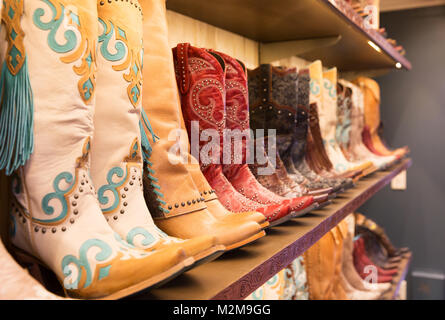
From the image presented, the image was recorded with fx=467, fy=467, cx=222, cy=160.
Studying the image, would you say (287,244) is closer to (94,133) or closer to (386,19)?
(94,133)

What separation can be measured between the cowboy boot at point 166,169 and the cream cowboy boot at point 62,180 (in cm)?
17

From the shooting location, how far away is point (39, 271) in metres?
0.57

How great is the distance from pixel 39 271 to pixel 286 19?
120 cm

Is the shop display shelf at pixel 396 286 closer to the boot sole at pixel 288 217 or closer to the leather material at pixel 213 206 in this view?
the boot sole at pixel 288 217

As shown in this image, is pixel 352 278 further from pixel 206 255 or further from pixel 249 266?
pixel 206 255

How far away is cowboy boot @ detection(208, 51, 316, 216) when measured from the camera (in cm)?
107

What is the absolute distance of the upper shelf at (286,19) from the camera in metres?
1.33

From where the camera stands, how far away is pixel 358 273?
→ 245 centimetres

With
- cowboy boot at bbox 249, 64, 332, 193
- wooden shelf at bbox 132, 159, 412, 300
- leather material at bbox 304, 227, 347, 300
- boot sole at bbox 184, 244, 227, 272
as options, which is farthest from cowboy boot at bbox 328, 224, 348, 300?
boot sole at bbox 184, 244, 227, 272

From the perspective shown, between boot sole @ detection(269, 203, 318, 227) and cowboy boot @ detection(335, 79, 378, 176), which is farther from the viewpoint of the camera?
cowboy boot @ detection(335, 79, 378, 176)

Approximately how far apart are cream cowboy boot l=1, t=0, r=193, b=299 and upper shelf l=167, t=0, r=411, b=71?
0.68 m

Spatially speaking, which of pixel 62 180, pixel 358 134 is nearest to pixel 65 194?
pixel 62 180

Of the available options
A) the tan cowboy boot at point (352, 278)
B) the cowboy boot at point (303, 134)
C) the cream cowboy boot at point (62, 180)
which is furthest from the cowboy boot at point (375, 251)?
the cream cowboy boot at point (62, 180)

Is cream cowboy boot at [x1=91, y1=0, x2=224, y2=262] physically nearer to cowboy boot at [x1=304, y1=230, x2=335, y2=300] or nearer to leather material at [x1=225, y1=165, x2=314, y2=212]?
leather material at [x1=225, y1=165, x2=314, y2=212]
